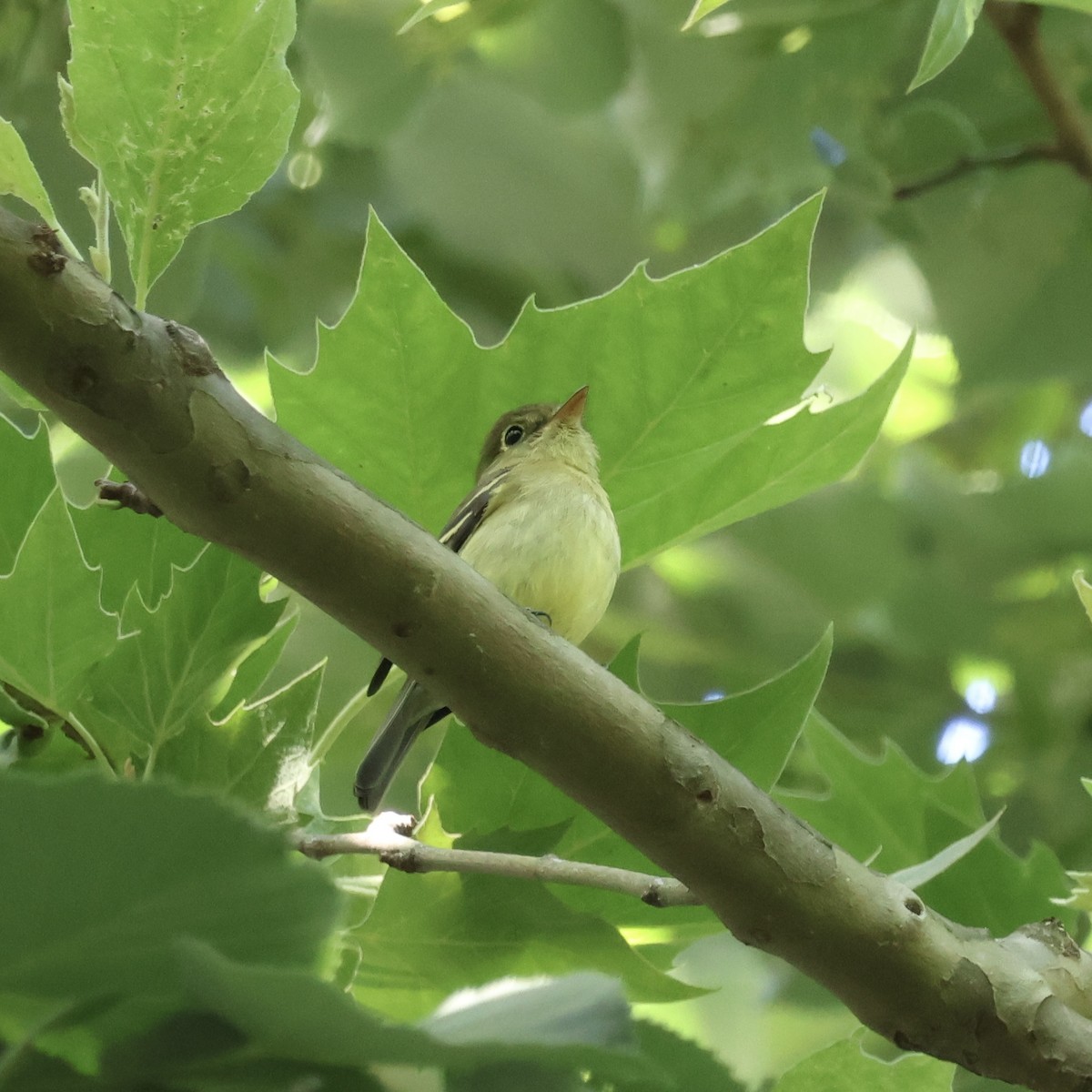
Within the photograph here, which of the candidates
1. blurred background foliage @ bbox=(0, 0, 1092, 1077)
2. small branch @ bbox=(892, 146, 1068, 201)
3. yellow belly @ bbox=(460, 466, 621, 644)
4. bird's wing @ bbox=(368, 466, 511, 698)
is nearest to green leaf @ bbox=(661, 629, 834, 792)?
yellow belly @ bbox=(460, 466, 621, 644)

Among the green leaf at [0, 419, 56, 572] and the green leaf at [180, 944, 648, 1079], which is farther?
the green leaf at [0, 419, 56, 572]

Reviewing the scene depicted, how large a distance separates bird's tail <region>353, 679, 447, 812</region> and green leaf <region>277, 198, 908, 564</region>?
1.28 ft

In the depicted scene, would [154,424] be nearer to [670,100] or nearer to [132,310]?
[132,310]

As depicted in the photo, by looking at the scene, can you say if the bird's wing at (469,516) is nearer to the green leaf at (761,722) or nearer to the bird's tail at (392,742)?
the bird's tail at (392,742)

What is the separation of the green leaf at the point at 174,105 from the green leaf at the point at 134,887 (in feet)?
1.65

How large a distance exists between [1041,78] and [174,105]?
5.54 ft

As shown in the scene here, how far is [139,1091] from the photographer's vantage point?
0.64 metres

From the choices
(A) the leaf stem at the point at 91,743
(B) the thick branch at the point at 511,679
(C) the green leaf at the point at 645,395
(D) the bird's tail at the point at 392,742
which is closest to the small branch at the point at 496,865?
(B) the thick branch at the point at 511,679

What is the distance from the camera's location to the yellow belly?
5.70 feet

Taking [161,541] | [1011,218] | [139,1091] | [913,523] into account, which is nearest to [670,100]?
[1011,218]

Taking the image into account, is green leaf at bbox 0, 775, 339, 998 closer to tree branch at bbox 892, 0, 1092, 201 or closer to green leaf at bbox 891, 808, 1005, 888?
green leaf at bbox 891, 808, 1005, 888

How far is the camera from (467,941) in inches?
43.7

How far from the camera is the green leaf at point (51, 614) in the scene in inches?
37.9

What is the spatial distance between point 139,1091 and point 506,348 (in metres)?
0.85
